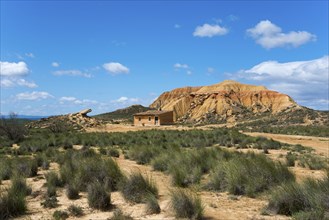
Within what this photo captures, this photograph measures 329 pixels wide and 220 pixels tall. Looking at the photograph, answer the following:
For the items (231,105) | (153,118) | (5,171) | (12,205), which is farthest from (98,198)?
(231,105)

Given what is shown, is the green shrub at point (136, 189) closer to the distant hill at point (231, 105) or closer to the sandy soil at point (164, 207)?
the sandy soil at point (164, 207)

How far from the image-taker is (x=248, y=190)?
10414 mm

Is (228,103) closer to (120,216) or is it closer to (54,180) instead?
(54,180)

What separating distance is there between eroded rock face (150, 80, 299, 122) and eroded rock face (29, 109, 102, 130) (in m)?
28.9

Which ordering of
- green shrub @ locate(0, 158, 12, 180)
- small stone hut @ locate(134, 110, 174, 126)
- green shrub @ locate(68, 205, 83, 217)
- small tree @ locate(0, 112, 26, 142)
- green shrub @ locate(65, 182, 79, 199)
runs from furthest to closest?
1. small stone hut @ locate(134, 110, 174, 126)
2. small tree @ locate(0, 112, 26, 142)
3. green shrub @ locate(0, 158, 12, 180)
4. green shrub @ locate(65, 182, 79, 199)
5. green shrub @ locate(68, 205, 83, 217)

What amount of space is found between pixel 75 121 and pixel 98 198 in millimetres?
52317

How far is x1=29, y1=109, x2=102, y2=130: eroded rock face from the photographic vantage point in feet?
186

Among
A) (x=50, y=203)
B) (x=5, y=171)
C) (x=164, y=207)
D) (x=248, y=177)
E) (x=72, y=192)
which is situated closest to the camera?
(x=164, y=207)

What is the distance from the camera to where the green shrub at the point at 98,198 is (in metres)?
9.45

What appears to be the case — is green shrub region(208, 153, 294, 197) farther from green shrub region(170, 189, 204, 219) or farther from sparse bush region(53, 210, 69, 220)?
sparse bush region(53, 210, 69, 220)

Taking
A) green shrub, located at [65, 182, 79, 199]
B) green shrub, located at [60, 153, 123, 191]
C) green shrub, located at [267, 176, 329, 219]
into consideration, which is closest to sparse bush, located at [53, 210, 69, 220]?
green shrub, located at [65, 182, 79, 199]

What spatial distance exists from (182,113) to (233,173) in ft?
267

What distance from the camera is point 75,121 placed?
60.2 metres

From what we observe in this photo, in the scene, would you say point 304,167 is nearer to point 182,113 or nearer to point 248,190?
point 248,190
